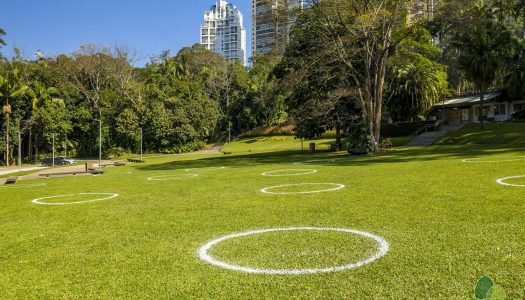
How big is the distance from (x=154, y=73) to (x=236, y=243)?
69.6m

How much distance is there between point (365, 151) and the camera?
28781mm

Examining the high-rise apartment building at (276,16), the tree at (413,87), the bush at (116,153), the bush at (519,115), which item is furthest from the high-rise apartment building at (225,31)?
the high-rise apartment building at (276,16)

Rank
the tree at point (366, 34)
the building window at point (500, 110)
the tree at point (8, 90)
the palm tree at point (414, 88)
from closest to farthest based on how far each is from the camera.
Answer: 1. the tree at point (366, 34)
2. the palm tree at point (414, 88)
3. the tree at point (8, 90)
4. the building window at point (500, 110)

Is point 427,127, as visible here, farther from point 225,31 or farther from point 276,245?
point 225,31

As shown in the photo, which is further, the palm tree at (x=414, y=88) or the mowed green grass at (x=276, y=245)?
the palm tree at (x=414, y=88)

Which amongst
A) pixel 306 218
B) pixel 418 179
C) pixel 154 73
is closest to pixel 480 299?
pixel 306 218

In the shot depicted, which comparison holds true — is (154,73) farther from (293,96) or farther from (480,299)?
(480,299)

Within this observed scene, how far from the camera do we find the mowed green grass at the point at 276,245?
4578 mm

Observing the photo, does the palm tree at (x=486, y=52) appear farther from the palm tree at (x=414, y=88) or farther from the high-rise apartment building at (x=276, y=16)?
the high-rise apartment building at (x=276, y=16)

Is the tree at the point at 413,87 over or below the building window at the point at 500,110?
over

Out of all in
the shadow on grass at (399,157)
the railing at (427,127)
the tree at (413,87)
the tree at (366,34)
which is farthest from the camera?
the railing at (427,127)

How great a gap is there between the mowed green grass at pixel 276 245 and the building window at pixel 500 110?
4939 centimetres

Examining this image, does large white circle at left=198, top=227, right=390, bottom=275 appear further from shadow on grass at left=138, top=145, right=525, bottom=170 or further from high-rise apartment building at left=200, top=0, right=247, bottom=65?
high-rise apartment building at left=200, top=0, right=247, bottom=65

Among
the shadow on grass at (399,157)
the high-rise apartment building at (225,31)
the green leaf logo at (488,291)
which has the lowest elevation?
the shadow on grass at (399,157)
